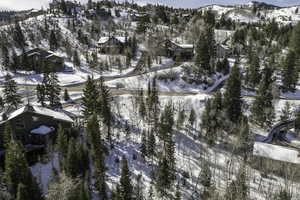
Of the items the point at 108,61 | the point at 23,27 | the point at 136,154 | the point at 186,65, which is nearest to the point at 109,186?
the point at 136,154

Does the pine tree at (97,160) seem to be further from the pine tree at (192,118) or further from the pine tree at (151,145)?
the pine tree at (192,118)

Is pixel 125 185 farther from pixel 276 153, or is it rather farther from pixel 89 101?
pixel 276 153

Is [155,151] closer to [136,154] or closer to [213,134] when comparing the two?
[136,154]

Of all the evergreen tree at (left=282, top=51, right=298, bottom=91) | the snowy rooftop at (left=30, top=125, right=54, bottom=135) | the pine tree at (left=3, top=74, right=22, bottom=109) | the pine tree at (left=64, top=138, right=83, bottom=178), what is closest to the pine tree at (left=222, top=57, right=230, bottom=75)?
the evergreen tree at (left=282, top=51, right=298, bottom=91)

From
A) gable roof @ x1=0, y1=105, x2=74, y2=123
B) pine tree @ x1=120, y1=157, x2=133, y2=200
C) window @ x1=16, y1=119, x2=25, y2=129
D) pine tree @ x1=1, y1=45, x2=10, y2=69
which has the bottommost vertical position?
pine tree @ x1=120, y1=157, x2=133, y2=200

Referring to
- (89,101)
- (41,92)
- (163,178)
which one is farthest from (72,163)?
(41,92)

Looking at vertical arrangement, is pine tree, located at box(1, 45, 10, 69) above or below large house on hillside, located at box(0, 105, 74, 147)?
above

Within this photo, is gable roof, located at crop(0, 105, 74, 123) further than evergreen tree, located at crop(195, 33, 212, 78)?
No

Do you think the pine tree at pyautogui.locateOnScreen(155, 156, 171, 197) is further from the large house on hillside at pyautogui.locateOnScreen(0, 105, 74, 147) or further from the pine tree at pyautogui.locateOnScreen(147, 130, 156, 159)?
the large house on hillside at pyautogui.locateOnScreen(0, 105, 74, 147)
